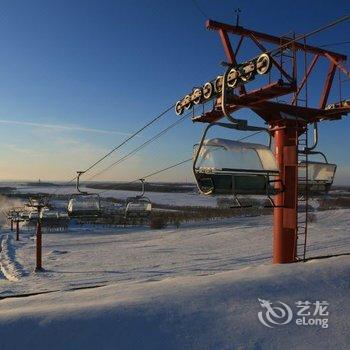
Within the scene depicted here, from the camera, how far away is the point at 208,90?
10.9m

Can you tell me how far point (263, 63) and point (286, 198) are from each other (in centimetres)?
401

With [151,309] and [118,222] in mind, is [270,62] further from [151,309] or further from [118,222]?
[118,222]

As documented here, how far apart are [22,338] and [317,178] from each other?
8.72 m

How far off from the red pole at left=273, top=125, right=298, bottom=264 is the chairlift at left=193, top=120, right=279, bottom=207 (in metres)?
2.17

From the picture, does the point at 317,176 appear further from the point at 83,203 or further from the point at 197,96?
the point at 83,203

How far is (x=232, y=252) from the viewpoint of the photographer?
2016 cm

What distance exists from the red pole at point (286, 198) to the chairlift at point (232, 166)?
217cm

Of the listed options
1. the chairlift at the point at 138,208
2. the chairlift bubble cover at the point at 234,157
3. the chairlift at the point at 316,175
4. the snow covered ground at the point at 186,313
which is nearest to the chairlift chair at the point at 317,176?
the chairlift at the point at 316,175

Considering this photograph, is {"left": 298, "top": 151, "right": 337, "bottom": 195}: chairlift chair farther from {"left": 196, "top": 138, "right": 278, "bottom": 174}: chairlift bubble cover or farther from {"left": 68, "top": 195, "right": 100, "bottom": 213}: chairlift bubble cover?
{"left": 68, "top": 195, "right": 100, "bottom": 213}: chairlift bubble cover

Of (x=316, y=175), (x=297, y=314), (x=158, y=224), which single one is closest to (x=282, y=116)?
(x=316, y=175)

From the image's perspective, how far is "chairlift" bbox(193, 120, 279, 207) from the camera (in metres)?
8.54

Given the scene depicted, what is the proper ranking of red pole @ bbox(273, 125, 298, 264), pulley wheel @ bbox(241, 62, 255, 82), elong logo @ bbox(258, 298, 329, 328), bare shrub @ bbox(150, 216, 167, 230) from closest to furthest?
elong logo @ bbox(258, 298, 329, 328)
pulley wheel @ bbox(241, 62, 255, 82)
red pole @ bbox(273, 125, 298, 264)
bare shrub @ bbox(150, 216, 167, 230)

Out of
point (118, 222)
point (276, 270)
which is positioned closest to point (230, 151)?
point (276, 270)

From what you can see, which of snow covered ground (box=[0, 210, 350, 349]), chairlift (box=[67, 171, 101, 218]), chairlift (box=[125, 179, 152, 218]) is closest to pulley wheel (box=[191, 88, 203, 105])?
snow covered ground (box=[0, 210, 350, 349])
